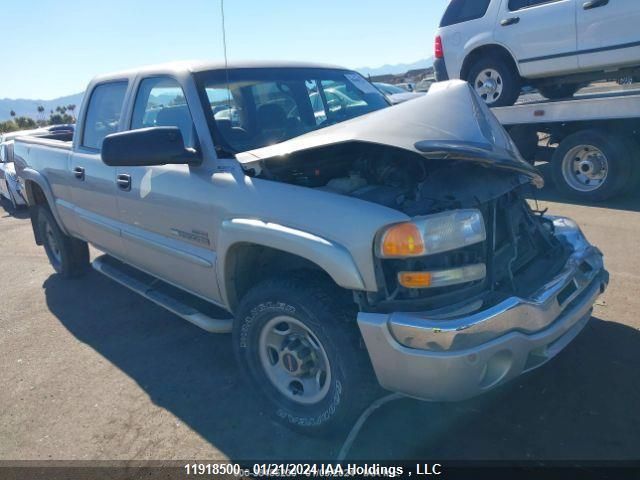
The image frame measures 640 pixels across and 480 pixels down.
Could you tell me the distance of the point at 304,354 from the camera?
2818 mm

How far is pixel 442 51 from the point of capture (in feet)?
26.3

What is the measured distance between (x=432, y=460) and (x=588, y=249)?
1581mm

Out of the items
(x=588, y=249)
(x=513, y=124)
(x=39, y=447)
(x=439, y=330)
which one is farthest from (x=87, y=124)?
(x=513, y=124)

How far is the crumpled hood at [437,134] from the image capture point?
246cm

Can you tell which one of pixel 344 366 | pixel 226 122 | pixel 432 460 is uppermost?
pixel 226 122

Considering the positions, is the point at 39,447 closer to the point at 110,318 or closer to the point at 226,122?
the point at 110,318

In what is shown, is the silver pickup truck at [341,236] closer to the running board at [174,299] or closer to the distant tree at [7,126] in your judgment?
the running board at [174,299]

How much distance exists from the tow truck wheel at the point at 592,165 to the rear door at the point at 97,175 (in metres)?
5.50

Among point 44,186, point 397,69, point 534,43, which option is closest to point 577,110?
point 534,43

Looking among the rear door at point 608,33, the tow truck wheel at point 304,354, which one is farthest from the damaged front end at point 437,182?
the rear door at point 608,33

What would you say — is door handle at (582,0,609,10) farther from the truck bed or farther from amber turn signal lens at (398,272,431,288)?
amber turn signal lens at (398,272,431,288)

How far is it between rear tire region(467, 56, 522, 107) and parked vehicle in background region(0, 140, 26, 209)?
7.96 meters

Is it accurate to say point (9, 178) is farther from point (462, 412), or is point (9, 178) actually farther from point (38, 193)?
point (462, 412)

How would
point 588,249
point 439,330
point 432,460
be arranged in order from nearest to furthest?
point 439,330 → point 432,460 → point 588,249
